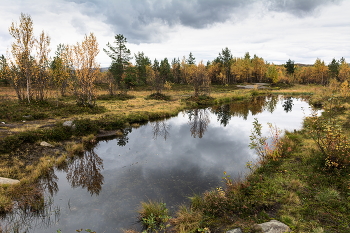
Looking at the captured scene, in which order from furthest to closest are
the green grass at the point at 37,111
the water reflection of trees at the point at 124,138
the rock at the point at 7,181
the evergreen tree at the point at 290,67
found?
the evergreen tree at the point at 290,67 < the green grass at the point at 37,111 < the water reflection of trees at the point at 124,138 < the rock at the point at 7,181

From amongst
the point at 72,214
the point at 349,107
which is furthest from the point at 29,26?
the point at 349,107

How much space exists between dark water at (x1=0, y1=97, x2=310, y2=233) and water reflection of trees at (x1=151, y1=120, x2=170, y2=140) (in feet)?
0.51

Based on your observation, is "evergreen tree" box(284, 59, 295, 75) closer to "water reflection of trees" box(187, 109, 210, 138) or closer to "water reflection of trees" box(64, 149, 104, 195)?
"water reflection of trees" box(187, 109, 210, 138)

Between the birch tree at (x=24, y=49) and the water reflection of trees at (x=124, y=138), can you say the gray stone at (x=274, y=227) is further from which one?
the birch tree at (x=24, y=49)

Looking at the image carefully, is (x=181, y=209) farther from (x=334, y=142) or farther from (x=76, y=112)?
(x=76, y=112)

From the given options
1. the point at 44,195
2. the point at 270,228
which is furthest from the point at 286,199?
the point at 44,195

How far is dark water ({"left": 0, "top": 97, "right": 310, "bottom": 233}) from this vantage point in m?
7.68

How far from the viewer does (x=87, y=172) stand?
1178 centimetres

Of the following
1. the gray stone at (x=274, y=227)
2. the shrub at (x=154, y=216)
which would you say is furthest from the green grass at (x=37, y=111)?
the gray stone at (x=274, y=227)

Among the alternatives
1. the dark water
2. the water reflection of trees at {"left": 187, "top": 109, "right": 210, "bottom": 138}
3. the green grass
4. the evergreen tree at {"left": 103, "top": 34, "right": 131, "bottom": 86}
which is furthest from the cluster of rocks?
the evergreen tree at {"left": 103, "top": 34, "right": 131, "bottom": 86}

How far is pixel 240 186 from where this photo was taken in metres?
8.83

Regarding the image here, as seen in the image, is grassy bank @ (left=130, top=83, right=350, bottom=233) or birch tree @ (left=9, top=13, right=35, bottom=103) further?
birch tree @ (left=9, top=13, right=35, bottom=103)

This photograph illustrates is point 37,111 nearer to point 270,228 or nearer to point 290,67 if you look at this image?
point 270,228

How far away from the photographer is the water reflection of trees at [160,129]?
62.9 ft
